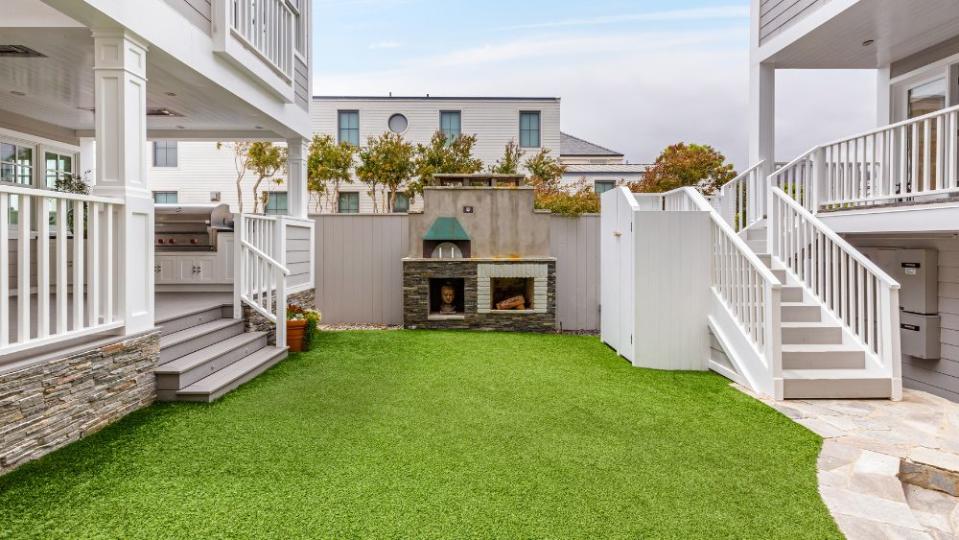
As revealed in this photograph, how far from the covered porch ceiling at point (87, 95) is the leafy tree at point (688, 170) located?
1508 cm

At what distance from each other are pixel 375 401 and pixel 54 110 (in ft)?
19.9

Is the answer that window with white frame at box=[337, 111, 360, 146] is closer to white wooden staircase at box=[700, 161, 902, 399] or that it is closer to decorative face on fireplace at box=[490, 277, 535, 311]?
decorative face on fireplace at box=[490, 277, 535, 311]

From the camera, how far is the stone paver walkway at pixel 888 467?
2.58m

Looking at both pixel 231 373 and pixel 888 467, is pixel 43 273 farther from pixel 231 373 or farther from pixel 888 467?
pixel 888 467

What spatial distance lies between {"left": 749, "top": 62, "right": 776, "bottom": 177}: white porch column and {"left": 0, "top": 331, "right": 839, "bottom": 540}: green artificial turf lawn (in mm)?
4247

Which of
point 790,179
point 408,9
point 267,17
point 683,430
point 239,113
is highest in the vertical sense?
point 408,9

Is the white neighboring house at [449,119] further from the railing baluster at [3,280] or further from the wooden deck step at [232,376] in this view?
the railing baluster at [3,280]

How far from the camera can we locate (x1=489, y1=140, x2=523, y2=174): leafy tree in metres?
15.4

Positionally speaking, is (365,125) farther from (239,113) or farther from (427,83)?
(239,113)

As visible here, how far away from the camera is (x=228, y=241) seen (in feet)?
24.9

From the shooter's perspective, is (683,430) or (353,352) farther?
(353,352)

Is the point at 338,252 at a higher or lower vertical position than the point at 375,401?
higher

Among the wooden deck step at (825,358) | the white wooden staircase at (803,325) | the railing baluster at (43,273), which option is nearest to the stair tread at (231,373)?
the railing baluster at (43,273)

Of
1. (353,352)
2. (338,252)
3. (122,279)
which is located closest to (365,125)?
(338,252)
